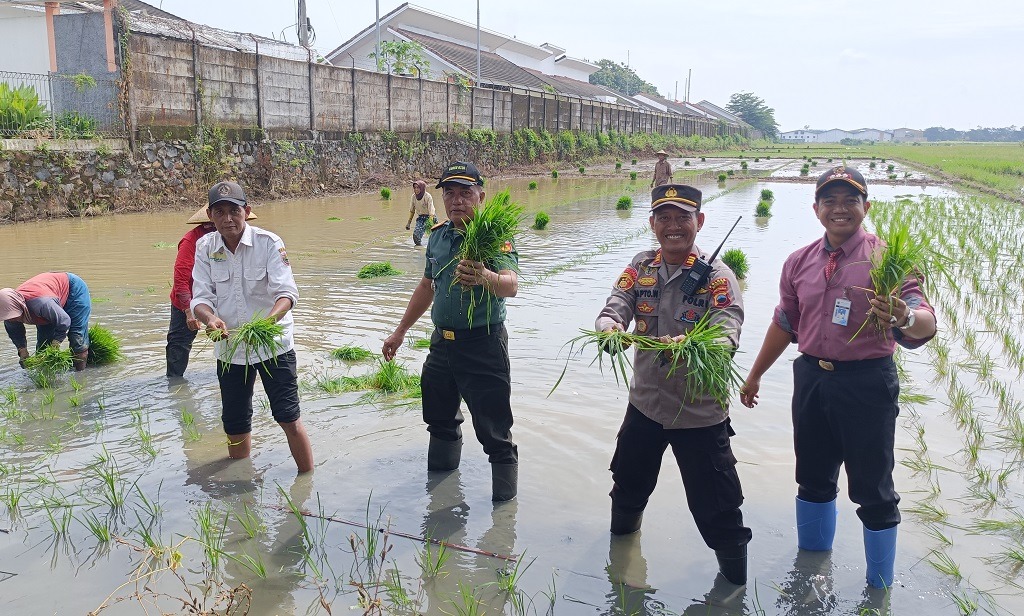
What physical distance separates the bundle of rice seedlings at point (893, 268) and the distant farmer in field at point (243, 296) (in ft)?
9.05

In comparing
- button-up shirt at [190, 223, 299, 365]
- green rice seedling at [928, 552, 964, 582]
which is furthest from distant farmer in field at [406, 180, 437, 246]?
green rice seedling at [928, 552, 964, 582]

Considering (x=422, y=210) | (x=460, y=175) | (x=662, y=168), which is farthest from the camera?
(x=662, y=168)

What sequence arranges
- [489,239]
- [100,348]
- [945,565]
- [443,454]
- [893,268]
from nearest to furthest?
1. [893,268]
2. [945,565]
3. [489,239]
4. [443,454]
5. [100,348]

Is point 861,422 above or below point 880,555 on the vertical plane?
above

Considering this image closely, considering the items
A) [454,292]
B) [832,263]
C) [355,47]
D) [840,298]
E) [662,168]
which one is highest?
[355,47]

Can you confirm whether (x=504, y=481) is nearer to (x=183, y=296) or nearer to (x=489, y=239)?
(x=489, y=239)

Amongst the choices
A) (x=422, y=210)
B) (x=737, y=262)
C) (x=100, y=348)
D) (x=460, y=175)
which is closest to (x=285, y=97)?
(x=422, y=210)

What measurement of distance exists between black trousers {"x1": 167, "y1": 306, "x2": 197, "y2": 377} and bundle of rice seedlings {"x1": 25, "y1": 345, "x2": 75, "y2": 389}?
806mm

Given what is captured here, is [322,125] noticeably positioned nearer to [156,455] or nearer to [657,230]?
[156,455]

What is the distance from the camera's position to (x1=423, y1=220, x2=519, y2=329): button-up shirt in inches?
153

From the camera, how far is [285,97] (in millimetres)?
20953

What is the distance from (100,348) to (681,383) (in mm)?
5239

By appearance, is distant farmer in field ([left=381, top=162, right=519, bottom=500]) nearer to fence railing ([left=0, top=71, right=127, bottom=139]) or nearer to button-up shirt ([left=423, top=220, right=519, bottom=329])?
button-up shirt ([left=423, top=220, right=519, bottom=329])

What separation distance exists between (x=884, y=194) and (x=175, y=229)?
20.7 meters
